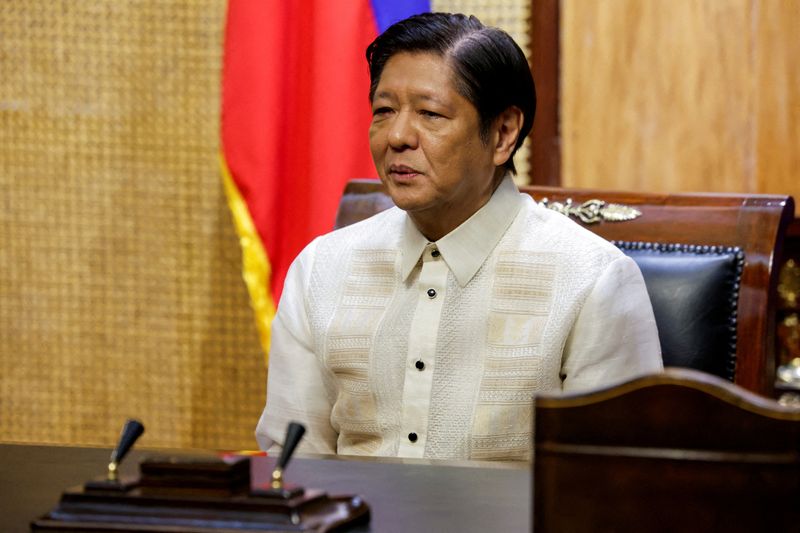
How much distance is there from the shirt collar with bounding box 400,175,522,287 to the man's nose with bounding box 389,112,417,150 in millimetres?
143

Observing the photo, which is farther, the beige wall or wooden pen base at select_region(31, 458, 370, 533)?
the beige wall

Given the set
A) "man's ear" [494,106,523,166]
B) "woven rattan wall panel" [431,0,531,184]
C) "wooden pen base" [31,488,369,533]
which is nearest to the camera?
"wooden pen base" [31,488,369,533]

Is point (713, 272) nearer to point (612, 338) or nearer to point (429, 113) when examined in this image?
point (612, 338)

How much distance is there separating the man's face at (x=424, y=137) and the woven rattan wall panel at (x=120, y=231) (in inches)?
57.9

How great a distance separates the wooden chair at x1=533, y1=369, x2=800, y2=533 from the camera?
752mm

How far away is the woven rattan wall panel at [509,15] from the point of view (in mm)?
3086

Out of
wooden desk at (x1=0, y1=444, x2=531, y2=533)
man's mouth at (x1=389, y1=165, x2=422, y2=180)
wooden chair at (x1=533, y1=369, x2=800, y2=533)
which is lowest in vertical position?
wooden desk at (x1=0, y1=444, x2=531, y2=533)

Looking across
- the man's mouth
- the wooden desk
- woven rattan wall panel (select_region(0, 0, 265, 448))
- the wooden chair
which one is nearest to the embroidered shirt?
the man's mouth

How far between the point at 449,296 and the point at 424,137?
257 mm

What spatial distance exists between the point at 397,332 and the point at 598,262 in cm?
33

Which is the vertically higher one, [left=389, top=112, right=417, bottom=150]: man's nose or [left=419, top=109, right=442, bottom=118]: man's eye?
[left=419, top=109, right=442, bottom=118]: man's eye

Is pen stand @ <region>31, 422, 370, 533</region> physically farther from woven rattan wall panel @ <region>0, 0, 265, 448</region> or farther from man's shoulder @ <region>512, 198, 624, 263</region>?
woven rattan wall panel @ <region>0, 0, 265, 448</region>

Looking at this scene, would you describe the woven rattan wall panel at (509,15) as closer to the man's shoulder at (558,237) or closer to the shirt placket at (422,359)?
the man's shoulder at (558,237)

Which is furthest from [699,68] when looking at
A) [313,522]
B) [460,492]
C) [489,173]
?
[313,522]
